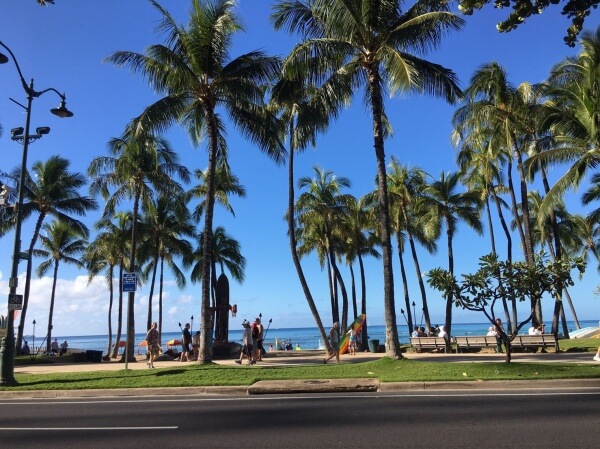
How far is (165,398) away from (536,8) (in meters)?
10.6

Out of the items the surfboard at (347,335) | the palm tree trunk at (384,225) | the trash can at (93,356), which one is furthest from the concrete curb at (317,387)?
the trash can at (93,356)

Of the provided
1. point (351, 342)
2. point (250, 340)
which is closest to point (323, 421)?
point (250, 340)

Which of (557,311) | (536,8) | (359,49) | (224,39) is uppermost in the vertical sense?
(224,39)

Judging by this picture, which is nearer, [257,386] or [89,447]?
[89,447]

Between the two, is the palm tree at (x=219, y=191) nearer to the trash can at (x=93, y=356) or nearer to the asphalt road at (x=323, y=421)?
the trash can at (x=93, y=356)

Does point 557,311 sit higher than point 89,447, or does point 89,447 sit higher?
point 557,311

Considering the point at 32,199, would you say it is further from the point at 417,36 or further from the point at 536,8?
the point at 536,8

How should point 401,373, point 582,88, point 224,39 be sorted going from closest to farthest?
point 401,373 < point 224,39 < point 582,88

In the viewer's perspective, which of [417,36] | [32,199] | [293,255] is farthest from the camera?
[32,199]

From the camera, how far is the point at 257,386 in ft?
42.5

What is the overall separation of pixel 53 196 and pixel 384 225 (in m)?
27.7

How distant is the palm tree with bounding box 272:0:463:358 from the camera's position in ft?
52.9

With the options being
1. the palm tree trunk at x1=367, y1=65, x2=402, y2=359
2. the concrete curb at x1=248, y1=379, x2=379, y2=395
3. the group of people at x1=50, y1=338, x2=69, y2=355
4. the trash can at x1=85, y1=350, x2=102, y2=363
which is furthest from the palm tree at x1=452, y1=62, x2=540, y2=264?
the group of people at x1=50, y1=338, x2=69, y2=355

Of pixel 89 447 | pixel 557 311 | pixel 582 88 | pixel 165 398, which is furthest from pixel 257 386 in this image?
pixel 557 311
